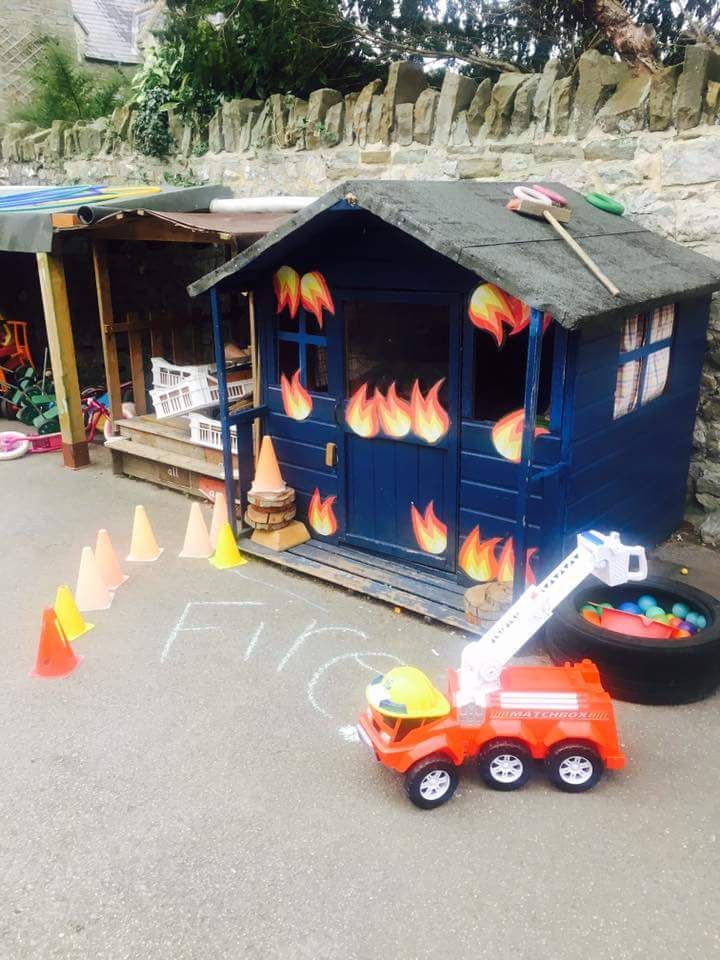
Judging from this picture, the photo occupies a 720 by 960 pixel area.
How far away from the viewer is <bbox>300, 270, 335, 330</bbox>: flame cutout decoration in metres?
5.61

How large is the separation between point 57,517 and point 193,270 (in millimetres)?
4352

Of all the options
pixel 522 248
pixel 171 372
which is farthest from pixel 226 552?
pixel 522 248

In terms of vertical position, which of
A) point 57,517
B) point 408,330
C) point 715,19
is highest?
point 715,19

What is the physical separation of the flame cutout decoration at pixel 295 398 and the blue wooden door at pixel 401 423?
0.35m

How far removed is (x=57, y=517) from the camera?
735 cm

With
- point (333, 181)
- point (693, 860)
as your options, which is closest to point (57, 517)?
point (333, 181)

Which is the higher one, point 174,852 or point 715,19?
point 715,19

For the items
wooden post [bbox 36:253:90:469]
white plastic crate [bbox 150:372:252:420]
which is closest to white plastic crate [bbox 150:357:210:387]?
white plastic crate [bbox 150:372:252:420]

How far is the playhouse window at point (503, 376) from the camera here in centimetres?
533

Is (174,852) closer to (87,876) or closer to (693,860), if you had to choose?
(87,876)

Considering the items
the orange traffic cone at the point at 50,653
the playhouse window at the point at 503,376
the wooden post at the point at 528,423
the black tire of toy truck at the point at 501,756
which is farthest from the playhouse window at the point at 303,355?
the black tire of toy truck at the point at 501,756

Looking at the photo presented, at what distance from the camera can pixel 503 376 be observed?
5.60 meters

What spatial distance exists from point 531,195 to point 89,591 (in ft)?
13.5

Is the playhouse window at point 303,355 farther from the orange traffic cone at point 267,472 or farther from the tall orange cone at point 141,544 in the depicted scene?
the tall orange cone at point 141,544
